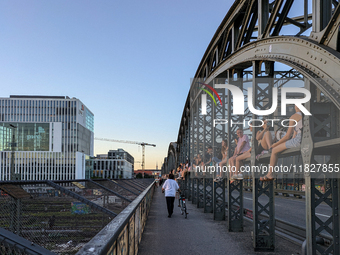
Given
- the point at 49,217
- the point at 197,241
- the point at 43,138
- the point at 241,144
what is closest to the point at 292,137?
the point at 241,144

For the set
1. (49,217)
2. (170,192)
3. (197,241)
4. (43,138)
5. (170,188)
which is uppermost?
(43,138)

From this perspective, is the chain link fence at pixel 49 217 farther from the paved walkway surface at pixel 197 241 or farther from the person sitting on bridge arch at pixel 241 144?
the person sitting on bridge arch at pixel 241 144

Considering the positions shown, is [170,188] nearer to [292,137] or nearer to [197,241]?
[197,241]

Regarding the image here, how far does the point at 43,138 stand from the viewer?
106688mm

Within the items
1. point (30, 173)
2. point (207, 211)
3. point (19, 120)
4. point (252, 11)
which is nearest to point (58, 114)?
point (19, 120)

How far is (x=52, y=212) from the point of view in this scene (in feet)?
17.4

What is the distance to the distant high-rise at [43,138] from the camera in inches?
4102

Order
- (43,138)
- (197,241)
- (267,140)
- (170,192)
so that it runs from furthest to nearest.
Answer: (43,138)
(170,192)
(197,241)
(267,140)

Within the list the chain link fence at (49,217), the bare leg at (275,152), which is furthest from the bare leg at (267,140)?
the chain link fence at (49,217)

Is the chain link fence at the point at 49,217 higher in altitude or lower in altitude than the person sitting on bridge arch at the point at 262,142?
lower

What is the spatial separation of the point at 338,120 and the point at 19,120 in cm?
11988

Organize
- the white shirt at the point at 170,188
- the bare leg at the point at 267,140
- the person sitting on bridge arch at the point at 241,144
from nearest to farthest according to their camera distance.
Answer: the bare leg at the point at 267,140, the person sitting on bridge arch at the point at 241,144, the white shirt at the point at 170,188

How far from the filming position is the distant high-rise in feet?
342

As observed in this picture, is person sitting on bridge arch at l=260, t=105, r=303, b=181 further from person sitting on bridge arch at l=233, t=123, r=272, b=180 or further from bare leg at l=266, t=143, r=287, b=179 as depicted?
person sitting on bridge arch at l=233, t=123, r=272, b=180
